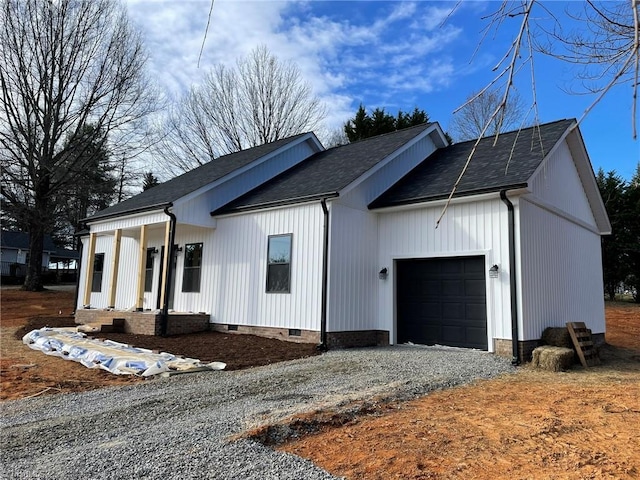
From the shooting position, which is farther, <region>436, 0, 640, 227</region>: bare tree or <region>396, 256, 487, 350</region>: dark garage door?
<region>396, 256, 487, 350</region>: dark garage door

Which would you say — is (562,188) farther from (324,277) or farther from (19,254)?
(19,254)

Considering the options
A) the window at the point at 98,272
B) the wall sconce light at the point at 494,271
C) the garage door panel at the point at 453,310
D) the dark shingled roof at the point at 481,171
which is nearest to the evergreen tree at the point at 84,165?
the window at the point at 98,272

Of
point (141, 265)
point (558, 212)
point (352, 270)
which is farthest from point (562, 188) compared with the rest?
point (141, 265)

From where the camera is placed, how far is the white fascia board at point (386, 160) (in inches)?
403

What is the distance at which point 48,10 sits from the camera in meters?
20.2

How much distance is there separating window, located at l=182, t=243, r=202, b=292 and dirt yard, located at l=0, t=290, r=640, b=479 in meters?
5.04

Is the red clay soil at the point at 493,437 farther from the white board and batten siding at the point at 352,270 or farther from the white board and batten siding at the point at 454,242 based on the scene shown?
the white board and batten siding at the point at 352,270

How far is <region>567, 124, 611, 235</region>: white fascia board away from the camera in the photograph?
11616 millimetres

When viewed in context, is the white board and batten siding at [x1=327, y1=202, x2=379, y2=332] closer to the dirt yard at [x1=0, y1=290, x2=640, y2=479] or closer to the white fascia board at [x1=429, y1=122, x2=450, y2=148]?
the dirt yard at [x1=0, y1=290, x2=640, y2=479]

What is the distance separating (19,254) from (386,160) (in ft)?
128

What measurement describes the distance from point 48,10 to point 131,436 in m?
22.8

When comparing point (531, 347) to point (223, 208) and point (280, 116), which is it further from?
point (280, 116)

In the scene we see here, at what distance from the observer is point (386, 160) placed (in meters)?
11.5

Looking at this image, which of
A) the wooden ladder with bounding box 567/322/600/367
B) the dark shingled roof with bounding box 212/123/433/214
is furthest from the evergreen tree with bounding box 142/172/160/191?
the wooden ladder with bounding box 567/322/600/367
